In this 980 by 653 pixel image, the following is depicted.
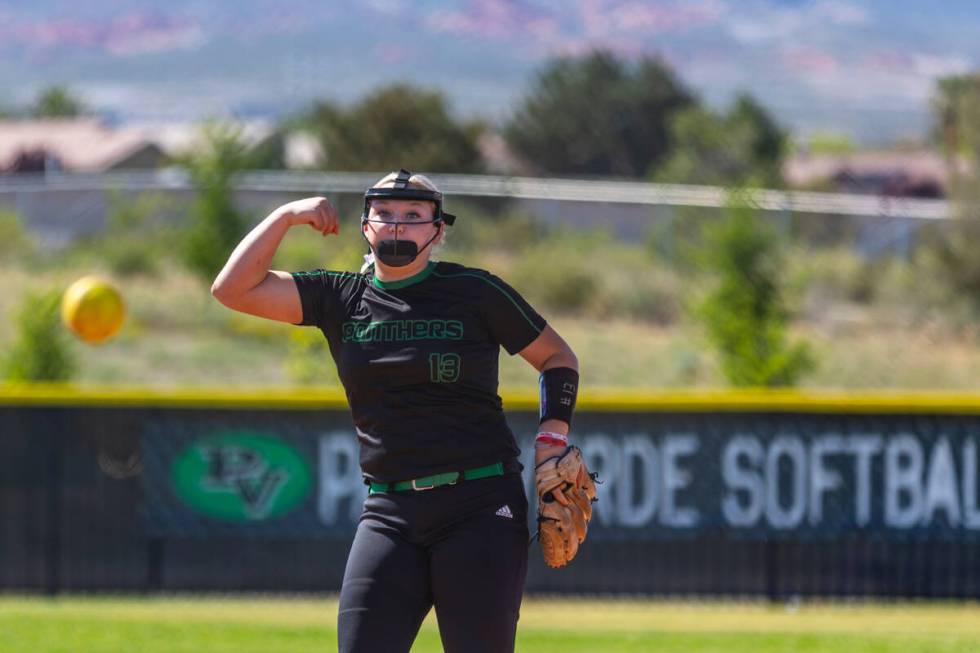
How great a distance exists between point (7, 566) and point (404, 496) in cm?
951

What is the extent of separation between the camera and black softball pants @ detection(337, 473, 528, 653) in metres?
4.36

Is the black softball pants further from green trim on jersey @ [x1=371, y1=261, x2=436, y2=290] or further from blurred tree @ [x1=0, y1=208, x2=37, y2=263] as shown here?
blurred tree @ [x1=0, y1=208, x2=37, y2=263]

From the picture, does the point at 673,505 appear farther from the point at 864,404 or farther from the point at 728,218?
the point at 728,218

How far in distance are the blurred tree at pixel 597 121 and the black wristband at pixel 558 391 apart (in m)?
57.6

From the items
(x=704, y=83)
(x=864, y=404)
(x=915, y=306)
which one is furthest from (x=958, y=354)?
(x=704, y=83)

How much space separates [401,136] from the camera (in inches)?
1938

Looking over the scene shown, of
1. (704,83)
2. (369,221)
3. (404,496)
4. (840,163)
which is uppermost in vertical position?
(704,83)

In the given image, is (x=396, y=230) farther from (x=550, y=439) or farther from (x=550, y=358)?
(x=550, y=439)

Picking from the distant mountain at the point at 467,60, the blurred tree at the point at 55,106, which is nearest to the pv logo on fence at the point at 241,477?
the blurred tree at the point at 55,106

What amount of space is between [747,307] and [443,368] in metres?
17.3

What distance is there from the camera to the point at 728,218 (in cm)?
2247

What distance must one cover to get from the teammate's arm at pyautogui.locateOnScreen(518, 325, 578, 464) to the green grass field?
225 inches

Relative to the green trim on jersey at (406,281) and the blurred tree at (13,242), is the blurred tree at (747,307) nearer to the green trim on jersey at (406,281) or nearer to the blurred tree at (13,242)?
the blurred tree at (13,242)

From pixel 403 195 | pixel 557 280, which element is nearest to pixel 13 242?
pixel 557 280
